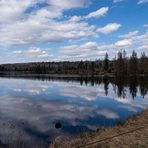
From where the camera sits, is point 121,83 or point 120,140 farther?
point 121,83

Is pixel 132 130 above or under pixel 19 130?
above

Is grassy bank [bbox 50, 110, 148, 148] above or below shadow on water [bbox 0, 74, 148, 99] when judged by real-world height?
above

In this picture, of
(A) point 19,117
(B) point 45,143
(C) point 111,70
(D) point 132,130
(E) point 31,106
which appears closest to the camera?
(D) point 132,130

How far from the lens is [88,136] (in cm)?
1130

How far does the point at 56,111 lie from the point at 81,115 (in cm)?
319

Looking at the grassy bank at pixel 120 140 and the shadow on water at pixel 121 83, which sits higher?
the grassy bank at pixel 120 140

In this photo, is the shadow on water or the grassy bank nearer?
the grassy bank

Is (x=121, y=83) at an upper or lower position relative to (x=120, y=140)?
lower

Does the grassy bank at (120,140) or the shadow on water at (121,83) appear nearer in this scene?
the grassy bank at (120,140)

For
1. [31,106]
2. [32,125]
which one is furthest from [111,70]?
[32,125]

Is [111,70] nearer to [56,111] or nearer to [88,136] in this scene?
[56,111]

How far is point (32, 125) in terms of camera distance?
647 inches

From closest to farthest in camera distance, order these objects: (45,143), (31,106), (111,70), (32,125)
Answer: (45,143), (32,125), (31,106), (111,70)

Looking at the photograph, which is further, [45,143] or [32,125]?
[32,125]
